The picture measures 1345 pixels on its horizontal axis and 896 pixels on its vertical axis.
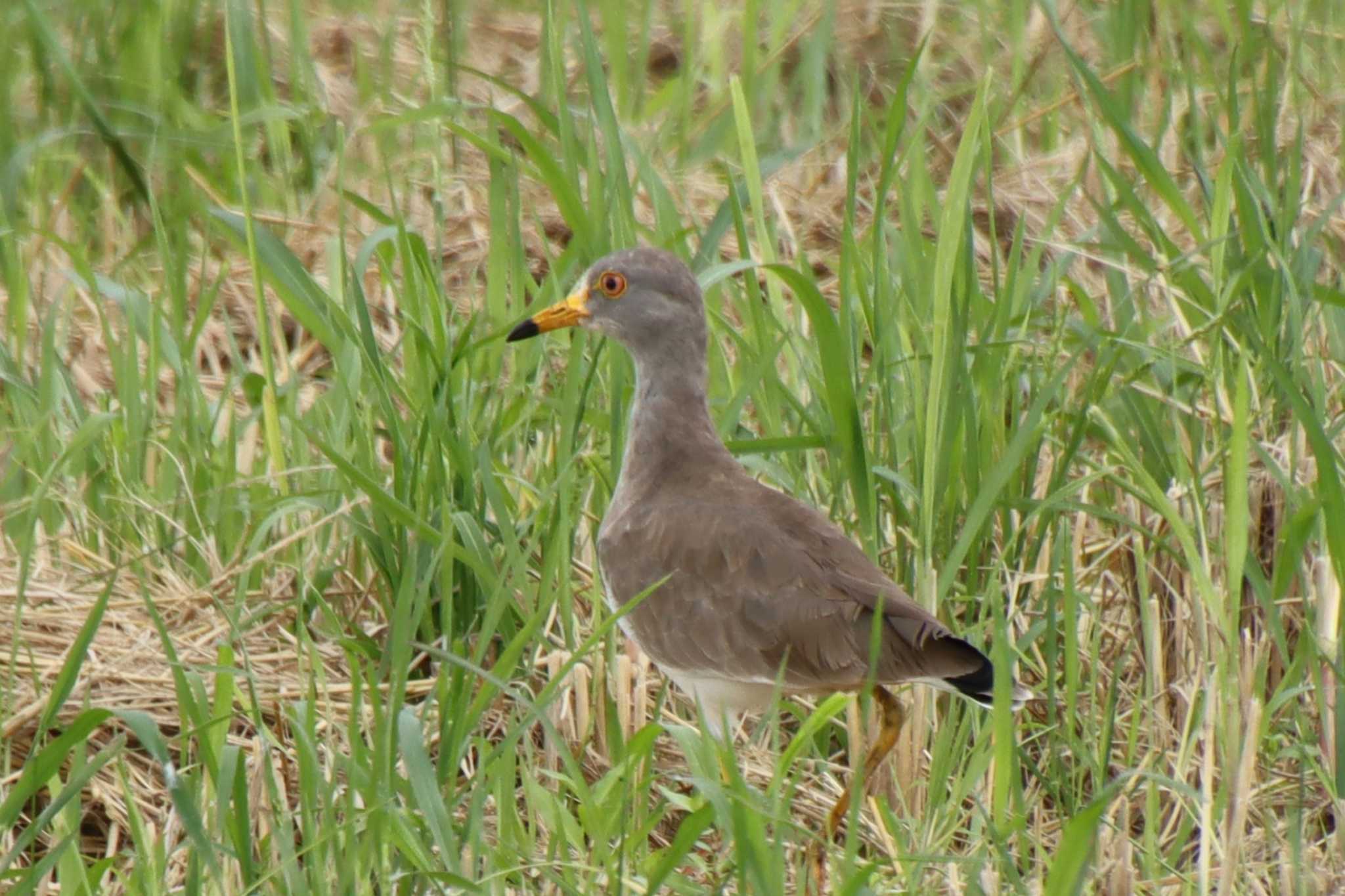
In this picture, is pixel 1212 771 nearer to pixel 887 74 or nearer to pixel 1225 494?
pixel 1225 494

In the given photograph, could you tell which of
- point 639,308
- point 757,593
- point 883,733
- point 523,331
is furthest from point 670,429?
point 883,733

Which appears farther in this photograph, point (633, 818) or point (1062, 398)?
point (1062, 398)

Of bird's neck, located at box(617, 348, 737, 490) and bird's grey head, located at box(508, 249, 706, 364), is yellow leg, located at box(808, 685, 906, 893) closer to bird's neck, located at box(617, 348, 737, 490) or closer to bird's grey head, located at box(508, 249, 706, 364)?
bird's neck, located at box(617, 348, 737, 490)

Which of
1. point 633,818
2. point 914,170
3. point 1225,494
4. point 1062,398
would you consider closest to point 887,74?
point 914,170

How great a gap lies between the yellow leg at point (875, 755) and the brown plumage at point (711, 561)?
0.13 metres

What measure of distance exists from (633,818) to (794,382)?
1.57 meters

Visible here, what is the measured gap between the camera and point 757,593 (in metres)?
4.16

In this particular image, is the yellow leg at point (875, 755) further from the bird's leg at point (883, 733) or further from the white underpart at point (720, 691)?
the white underpart at point (720, 691)

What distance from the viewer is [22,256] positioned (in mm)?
6035

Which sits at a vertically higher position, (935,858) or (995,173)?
(995,173)

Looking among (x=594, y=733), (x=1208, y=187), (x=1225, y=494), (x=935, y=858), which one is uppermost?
(x=1208, y=187)

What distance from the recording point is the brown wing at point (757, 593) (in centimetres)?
395

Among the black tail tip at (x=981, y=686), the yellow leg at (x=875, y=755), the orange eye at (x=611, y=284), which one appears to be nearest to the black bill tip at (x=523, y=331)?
the orange eye at (x=611, y=284)

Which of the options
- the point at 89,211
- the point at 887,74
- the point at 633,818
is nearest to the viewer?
the point at 633,818
